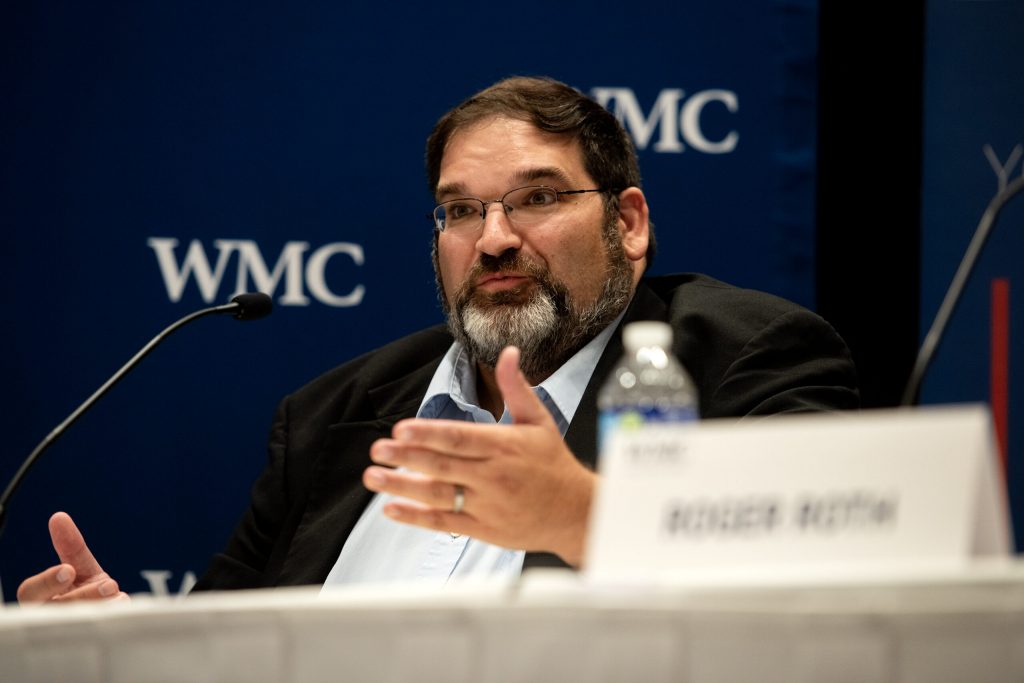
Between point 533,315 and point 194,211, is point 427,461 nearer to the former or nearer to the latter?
point 533,315

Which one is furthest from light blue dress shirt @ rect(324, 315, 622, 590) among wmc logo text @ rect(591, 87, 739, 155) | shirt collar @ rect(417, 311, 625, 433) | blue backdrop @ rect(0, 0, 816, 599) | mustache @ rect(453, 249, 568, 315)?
wmc logo text @ rect(591, 87, 739, 155)

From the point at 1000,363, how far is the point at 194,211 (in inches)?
85.0

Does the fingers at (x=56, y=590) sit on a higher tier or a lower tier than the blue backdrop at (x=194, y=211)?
lower

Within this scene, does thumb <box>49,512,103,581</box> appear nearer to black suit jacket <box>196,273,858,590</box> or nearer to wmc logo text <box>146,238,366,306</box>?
black suit jacket <box>196,273,858,590</box>

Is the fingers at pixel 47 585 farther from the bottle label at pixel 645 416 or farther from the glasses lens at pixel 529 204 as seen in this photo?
the glasses lens at pixel 529 204

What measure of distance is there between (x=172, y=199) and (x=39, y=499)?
900mm

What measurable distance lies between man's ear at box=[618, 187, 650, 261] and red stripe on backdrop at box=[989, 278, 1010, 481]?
93 centimetres

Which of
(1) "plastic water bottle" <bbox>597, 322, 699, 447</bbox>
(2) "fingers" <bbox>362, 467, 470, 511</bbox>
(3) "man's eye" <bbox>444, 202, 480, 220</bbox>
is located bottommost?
(2) "fingers" <bbox>362, 467, 470, 511</bbox>

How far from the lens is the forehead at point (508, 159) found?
253 centimetres

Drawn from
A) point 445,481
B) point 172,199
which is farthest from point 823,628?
point 172,199

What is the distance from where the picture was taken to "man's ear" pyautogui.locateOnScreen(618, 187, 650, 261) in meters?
2.68

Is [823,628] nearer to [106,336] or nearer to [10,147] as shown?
[106,336]

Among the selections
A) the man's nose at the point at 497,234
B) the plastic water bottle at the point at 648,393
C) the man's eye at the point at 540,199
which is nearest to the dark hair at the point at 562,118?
the man's eye at the point at 540,199

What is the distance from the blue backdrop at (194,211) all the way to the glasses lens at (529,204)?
653 millimetres
